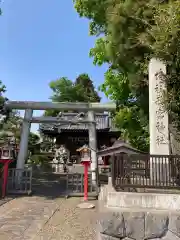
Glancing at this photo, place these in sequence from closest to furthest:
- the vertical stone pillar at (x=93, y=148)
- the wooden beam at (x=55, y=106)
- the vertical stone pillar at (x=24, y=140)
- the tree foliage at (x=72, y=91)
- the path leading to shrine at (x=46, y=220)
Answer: the path leading to shrine at (x=46, y=220) < the vertical stone pillar at (x=93, y=148) < the vertical stone pillar at (x=24, y=140) < the wooden beam at (x=55, y=106) < the tree foliage at (x=72, y=91)

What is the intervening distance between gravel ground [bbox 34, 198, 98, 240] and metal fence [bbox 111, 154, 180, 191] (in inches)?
59.2

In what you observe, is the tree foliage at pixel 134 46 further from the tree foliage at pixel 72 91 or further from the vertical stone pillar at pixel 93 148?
the tree foliage at pixel 72 91

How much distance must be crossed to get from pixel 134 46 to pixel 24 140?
757 cm

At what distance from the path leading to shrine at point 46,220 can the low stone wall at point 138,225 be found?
40.8 inches

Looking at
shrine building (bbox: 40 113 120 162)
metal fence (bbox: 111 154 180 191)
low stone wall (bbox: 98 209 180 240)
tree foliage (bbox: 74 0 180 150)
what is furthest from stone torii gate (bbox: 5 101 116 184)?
shrine building (bbox: 40 113 120 162)

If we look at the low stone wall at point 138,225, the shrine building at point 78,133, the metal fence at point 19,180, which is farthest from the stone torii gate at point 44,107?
the shrine building at point 78,133

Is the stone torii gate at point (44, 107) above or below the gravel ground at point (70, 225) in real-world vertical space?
above

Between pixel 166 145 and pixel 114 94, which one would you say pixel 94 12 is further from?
pixel 166 145

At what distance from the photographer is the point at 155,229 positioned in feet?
14.6

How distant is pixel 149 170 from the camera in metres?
5.28

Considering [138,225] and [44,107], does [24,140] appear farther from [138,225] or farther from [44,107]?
[138,225]

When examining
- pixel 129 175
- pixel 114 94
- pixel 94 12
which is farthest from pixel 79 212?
pixel 94 12

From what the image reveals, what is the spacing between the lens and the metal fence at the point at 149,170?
506 cm

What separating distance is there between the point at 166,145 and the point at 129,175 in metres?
1.65
